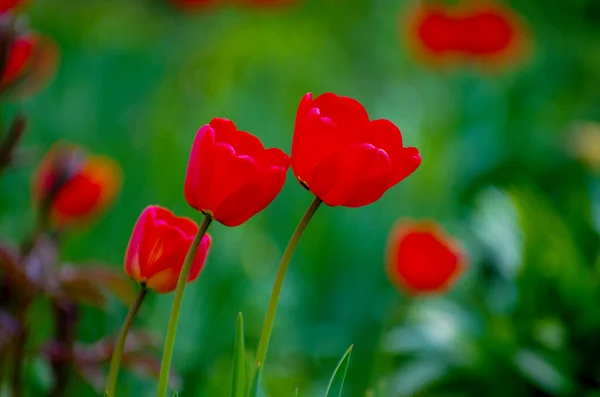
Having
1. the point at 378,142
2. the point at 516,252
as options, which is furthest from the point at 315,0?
the point at 378,142

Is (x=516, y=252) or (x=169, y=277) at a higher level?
(x=169, y=277)

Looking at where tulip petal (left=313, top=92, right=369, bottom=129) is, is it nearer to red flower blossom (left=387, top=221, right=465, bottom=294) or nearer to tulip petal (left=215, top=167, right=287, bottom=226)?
tulip petal (left=215, top=167, right=287, bottom=226)

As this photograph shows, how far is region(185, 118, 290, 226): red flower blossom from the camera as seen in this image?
0.48 metres

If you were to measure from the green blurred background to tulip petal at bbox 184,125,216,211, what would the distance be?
0.27 meters

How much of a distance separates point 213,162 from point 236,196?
0.09 ft

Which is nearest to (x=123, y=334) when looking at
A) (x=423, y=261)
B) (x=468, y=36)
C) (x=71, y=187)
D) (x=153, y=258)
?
(x=153, y=258)

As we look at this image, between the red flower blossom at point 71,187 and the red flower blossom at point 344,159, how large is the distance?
0.32 m

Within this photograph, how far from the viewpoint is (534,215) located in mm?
1319

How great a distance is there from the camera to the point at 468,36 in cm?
204

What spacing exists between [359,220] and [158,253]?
1.10m

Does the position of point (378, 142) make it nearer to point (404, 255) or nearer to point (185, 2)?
point (404, 255)

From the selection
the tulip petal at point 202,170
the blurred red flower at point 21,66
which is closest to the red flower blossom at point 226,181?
the tulip petal at point 202,170

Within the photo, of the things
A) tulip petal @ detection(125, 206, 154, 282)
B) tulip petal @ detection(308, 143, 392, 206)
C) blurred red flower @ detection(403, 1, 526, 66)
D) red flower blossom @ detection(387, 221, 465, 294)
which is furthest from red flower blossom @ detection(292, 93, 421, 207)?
blurred red flower @ detection(403, 1, 526, 66)

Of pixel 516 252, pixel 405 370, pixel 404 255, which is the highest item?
pixel 404 255
